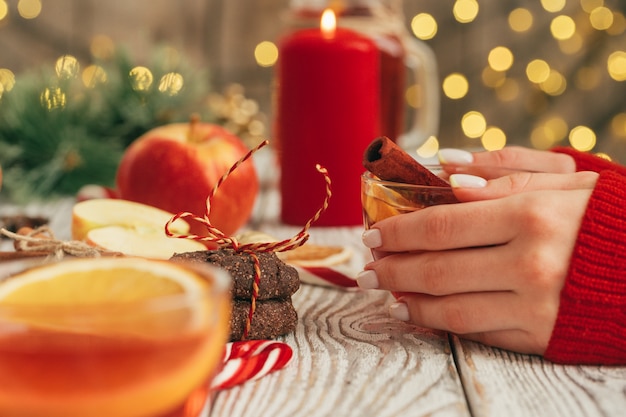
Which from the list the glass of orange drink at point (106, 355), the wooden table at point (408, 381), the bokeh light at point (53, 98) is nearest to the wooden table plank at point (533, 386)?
the wooden table at point (408, 381)

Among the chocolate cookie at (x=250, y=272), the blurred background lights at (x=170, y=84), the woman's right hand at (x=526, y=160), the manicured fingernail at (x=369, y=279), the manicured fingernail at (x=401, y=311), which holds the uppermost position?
the blurred background lights at (x=170, y=84)

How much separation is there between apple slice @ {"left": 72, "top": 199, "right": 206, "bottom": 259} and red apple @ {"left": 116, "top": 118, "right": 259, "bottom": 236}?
18 centimetres

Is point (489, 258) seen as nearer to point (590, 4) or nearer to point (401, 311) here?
point (401, 311)

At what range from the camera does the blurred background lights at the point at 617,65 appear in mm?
2607

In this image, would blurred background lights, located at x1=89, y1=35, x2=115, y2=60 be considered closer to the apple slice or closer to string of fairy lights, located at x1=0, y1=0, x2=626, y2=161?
string of fairy lights, located at x1=0, y1=0, x2=626, y2=161

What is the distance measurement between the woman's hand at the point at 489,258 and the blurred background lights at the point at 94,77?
1171 mm

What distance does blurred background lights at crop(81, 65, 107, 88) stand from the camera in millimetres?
1741

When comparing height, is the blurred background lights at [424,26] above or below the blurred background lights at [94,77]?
above

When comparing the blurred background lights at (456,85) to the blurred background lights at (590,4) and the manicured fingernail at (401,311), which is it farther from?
the manicured fingernail at (401,311)

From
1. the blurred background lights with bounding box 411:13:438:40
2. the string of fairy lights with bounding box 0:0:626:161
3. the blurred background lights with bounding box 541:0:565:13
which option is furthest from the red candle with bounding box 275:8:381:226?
the blurred background lights with bounding box 541:0:565:13

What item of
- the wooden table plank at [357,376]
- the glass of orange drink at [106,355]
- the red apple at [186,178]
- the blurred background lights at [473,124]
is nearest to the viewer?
the glass of orange drink at [106,355]

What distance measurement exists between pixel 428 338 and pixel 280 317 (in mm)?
144

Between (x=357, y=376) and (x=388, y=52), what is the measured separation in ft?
3.41

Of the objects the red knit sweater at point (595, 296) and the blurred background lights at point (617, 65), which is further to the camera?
the blurred background lights at point (617, 65)
